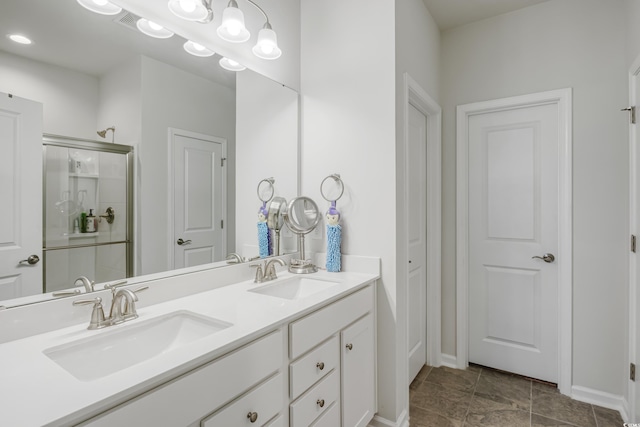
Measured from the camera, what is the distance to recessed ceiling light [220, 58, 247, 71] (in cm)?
170

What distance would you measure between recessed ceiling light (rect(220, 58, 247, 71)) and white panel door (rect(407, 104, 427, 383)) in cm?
120

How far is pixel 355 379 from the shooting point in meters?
1.60

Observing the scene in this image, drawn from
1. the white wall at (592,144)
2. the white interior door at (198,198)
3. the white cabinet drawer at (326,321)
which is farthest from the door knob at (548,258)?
the white interior door at (198,198)

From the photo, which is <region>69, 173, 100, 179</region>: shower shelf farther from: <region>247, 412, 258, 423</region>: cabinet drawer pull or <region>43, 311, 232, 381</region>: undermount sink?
<region>247, 412, 258, 423</region>: cabinet drawer pull

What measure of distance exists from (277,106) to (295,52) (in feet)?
1.29

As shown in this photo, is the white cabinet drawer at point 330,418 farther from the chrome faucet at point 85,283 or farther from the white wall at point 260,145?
the chrome faucet at point 85,283

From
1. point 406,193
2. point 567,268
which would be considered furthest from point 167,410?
point 567,268

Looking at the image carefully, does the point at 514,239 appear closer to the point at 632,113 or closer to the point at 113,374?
the point at 632,113

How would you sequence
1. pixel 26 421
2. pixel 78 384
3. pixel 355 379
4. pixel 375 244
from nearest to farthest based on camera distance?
pixel 26 421 < pixel 78 384 < pixel 355 379 < pixel 375 244

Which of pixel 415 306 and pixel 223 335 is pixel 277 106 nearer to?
pixel 223 335

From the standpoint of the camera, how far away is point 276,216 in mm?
2006

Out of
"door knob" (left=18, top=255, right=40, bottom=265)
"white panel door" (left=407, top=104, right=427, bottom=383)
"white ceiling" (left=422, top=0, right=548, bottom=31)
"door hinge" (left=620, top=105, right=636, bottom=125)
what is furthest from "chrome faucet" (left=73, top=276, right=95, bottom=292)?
"door hinge" (left=620, top=105, right=636, bottom=125)

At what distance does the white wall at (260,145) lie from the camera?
1.84 meters

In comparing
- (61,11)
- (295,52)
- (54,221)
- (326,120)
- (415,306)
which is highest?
(295,52)
